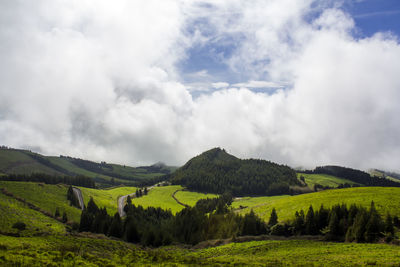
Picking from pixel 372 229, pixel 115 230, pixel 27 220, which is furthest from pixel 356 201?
pixel 27 220

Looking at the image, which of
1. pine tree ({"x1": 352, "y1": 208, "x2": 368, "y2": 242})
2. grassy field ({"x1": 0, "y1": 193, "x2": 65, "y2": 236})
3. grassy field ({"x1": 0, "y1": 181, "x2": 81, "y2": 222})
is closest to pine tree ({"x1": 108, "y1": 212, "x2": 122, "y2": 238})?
grassy field ({"x1": 0, "y1": 193, "x2": 65, "y2": 236})

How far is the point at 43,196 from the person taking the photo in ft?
498

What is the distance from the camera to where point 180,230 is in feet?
374

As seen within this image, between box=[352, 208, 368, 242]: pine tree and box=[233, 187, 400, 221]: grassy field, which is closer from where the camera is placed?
box=[352, 208, 368, 242]: pine tree

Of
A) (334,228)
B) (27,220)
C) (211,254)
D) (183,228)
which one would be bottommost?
(183,228)

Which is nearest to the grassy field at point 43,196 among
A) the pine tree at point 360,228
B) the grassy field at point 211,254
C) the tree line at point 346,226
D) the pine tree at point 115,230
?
the pine tree at point 115,230

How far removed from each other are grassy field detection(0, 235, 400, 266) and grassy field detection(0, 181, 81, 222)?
89800 millimetres

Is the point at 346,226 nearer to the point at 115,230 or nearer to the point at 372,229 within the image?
the point at 372,229

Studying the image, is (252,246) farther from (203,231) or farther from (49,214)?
(49,214)

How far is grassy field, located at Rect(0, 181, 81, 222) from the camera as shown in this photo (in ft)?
446

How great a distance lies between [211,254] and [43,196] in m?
134

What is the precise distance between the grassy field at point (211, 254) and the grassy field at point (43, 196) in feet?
295

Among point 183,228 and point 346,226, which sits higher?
point 346,226

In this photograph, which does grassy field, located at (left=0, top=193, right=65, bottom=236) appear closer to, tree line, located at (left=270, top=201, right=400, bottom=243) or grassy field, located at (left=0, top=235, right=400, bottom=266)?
grassy field, located at (left=0, top=235, right=400, bottom=266)
